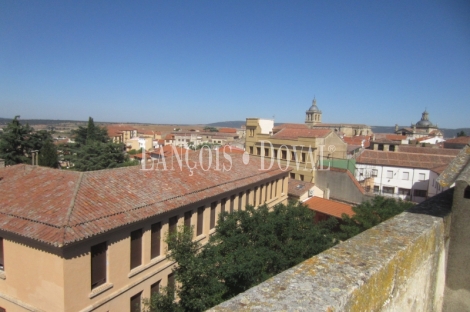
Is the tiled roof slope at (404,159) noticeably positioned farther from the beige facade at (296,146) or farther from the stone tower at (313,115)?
the stone tower at (313,115)

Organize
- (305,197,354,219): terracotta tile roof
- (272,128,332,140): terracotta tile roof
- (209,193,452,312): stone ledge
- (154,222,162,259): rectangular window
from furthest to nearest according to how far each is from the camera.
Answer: (272,128,332,140): terracotta tile roof → (305,197,354,219): terracotta tile roof → (154,222,162,259): rectangular window → (209,193,452,312): stone ledge

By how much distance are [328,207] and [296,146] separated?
11618mm

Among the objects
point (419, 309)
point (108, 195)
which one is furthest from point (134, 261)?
point (419, 309)

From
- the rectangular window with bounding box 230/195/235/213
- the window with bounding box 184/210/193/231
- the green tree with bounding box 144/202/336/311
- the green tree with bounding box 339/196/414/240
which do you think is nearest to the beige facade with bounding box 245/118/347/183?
the rectangular window with bounding box 230/195/235/213

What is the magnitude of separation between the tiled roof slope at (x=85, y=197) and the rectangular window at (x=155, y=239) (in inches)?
44.0

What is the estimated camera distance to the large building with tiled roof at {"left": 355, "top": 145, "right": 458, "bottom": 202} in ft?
140

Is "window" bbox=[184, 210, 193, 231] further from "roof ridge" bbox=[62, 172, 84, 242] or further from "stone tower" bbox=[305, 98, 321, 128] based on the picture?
"stone tower" bbox=[305, 98, 321, 128]

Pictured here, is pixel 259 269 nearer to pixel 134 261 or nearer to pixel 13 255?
pixel 134 261

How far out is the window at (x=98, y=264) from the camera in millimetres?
12203

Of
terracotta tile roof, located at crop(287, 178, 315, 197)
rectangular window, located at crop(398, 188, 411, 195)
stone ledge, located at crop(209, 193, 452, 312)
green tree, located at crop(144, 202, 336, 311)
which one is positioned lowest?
rectangular window, located at crop(398, 188, 411, 195)

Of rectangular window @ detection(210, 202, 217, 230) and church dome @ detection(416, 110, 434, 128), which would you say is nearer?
rectangular window @ detection(210, 202, 217, 230)

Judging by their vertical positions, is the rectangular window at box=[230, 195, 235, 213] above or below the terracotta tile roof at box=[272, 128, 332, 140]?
below

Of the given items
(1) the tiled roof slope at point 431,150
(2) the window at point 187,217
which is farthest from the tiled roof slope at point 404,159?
(2) the window at point 187,217

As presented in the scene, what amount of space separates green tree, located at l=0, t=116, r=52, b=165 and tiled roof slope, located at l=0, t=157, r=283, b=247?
34143mm
